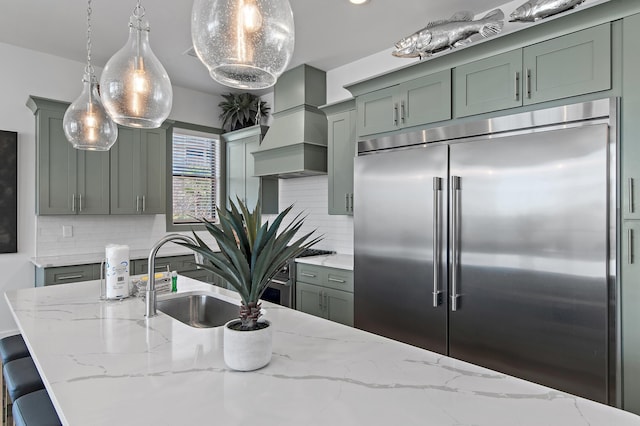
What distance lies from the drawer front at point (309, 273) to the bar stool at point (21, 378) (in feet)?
7.14

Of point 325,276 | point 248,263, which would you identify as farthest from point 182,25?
point 248,263

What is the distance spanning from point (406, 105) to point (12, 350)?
2.85 meters

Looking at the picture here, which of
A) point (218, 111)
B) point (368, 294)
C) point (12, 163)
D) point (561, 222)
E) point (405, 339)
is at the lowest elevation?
point (405, 339)

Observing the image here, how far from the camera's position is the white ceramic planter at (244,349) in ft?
3.77

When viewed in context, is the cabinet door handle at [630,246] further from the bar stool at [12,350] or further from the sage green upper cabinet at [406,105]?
the bar stool at [12,350]

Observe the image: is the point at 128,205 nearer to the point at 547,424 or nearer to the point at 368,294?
the point at 368,294

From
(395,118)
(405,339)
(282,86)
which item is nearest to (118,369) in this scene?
(405,339)

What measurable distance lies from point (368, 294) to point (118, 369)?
2.02 m

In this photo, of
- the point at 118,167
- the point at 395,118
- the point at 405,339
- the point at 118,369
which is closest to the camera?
the point at 118,369

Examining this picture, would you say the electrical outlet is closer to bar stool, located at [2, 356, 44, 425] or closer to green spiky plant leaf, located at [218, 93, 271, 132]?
green spiky plant leaf, located at [218, 93, 271, 132]

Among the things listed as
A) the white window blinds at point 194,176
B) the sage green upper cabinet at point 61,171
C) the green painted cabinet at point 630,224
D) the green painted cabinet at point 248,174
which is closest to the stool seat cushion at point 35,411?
the green painted cabinet at point 630,224

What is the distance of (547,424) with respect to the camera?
33.8 inches

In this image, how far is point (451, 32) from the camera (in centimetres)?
260

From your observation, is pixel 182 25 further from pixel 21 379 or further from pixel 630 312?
pixel 630 312
